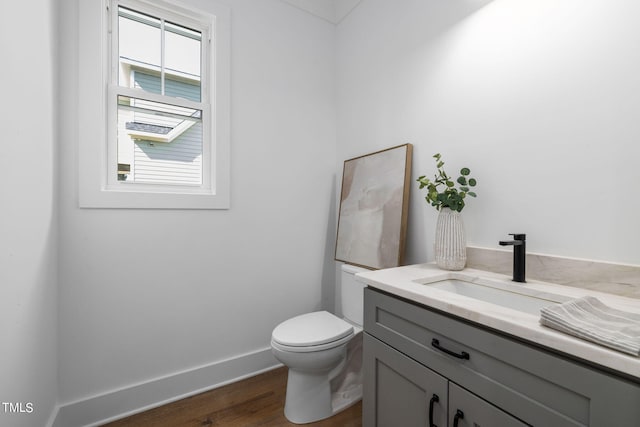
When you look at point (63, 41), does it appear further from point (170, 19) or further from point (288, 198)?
point (288, 198)

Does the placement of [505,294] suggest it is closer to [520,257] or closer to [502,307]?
[520,257]

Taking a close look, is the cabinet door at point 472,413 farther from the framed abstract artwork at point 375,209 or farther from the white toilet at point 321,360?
the framed abstract artwork at point 375,209

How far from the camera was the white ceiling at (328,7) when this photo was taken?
6.73 feet

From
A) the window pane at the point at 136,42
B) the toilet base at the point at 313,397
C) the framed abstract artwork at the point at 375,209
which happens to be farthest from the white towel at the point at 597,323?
→ the window pane at the point at 136,42

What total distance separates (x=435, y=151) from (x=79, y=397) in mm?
2237

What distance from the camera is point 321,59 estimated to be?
2.19m

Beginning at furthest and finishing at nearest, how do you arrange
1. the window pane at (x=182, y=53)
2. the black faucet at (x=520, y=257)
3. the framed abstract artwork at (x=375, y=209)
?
the window pane at (x=182, y=53), the framed abstract artwork at (x=375, y=209), the black faucet at (x=520, y=257)

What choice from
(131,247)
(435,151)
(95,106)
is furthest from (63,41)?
(435,151)

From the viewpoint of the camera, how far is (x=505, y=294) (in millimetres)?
1042

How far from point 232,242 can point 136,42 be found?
51.7 inches

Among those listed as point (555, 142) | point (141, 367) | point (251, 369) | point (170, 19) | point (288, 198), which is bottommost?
point (251, 369)

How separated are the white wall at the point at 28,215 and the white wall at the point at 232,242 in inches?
4.6

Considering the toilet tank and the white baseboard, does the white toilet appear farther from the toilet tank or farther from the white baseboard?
the white baseboard

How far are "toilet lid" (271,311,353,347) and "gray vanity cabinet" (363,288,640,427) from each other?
1.08ft
